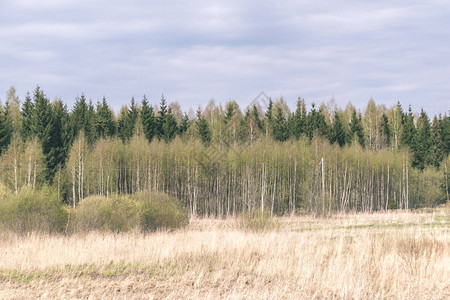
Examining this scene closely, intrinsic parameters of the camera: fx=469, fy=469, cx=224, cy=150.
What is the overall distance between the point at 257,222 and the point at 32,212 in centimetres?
1013

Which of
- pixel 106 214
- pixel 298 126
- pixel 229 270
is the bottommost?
pixel 229 270

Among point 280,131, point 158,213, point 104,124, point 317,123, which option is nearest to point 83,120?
point 104,124

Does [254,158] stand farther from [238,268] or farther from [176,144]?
[238,268]

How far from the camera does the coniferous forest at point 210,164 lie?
152 feet

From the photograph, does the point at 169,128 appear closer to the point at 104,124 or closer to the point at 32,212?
the point at 104,124

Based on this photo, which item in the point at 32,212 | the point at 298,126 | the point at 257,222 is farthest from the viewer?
the point at 298,126

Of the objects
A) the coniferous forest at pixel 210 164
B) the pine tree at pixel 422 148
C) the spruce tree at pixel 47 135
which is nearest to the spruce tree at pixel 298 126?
the coniferous forest at pixel 210 164

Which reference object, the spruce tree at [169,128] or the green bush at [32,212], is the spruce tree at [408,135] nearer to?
the spruce tree at [169,128]

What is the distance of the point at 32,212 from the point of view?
21.0m

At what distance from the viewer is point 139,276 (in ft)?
38.2

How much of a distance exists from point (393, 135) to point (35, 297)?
235 feet

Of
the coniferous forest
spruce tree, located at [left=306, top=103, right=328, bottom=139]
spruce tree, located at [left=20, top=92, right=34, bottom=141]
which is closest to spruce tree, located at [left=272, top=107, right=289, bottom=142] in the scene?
the coniferous forest

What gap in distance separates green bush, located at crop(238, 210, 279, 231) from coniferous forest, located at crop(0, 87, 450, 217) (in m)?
18.0

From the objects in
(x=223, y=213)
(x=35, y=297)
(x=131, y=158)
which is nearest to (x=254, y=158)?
(x=223, y=213)
